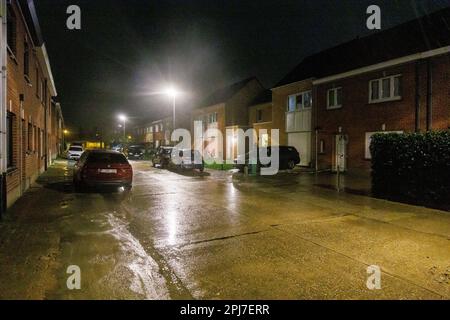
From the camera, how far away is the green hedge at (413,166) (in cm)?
923

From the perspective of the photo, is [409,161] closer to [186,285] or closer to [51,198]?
[186,285]

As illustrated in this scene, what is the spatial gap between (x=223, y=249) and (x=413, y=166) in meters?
6.96

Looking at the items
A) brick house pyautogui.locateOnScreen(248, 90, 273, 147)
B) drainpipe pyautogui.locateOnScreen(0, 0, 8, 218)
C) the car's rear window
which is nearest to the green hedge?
the car's rear window

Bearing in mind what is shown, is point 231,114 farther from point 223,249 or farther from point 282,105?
point 223,249

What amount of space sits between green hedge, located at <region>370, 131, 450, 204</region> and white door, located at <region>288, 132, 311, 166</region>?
1204 centimetres

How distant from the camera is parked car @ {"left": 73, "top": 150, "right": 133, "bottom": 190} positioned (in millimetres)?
11609

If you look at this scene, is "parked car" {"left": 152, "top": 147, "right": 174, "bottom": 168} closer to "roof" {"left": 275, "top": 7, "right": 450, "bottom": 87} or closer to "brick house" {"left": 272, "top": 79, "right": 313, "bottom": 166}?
"brick house" {"left": 272, "top": 79, "right": 313, "bottom": 166}

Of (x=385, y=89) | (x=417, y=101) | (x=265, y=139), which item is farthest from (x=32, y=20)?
(x=265, y=139)

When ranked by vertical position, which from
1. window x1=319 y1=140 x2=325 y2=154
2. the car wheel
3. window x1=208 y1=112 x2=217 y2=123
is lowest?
the car wheel

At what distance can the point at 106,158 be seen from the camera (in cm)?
1207

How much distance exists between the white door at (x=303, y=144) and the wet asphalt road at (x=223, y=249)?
43.1ft
